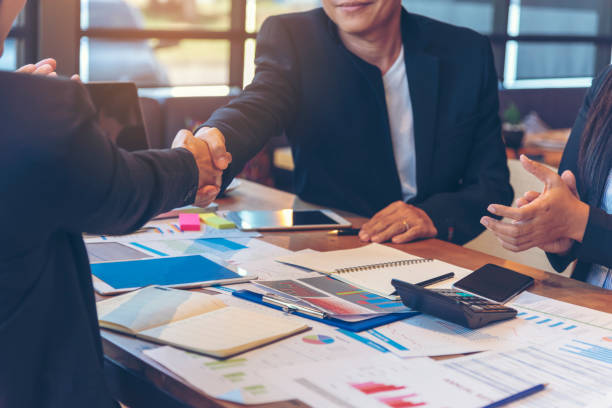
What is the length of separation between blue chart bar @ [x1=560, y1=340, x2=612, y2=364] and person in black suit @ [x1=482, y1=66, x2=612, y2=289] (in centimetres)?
40

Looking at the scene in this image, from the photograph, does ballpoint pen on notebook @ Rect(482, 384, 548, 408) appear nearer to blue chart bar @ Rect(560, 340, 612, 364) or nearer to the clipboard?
blue chart bar @ Rect(560, 340, 612, 364)

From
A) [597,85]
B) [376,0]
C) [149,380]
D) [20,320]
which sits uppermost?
[376,0]

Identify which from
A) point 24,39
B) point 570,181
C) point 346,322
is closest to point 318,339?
point 346,322

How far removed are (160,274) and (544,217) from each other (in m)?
0.81

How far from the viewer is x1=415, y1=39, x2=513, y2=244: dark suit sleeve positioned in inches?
76.8

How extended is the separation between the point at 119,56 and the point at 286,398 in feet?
13.1

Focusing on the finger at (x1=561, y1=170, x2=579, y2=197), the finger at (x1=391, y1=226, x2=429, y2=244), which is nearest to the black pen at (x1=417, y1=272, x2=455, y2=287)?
the finger at (x1=391, y1=226, x2=429, y2=244)

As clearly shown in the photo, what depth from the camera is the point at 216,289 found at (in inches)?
53.6

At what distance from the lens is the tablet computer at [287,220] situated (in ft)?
6.06

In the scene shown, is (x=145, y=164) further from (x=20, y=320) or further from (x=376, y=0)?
(x=376, y=0)

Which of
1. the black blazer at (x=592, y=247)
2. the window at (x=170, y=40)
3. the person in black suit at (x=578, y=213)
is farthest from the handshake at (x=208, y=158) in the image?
the window at (x=170, y=40)

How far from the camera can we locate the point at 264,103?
6.65 feet

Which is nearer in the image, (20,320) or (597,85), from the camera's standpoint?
(20,320)

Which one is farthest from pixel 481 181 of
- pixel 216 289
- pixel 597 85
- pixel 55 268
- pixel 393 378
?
pixel 55 268
